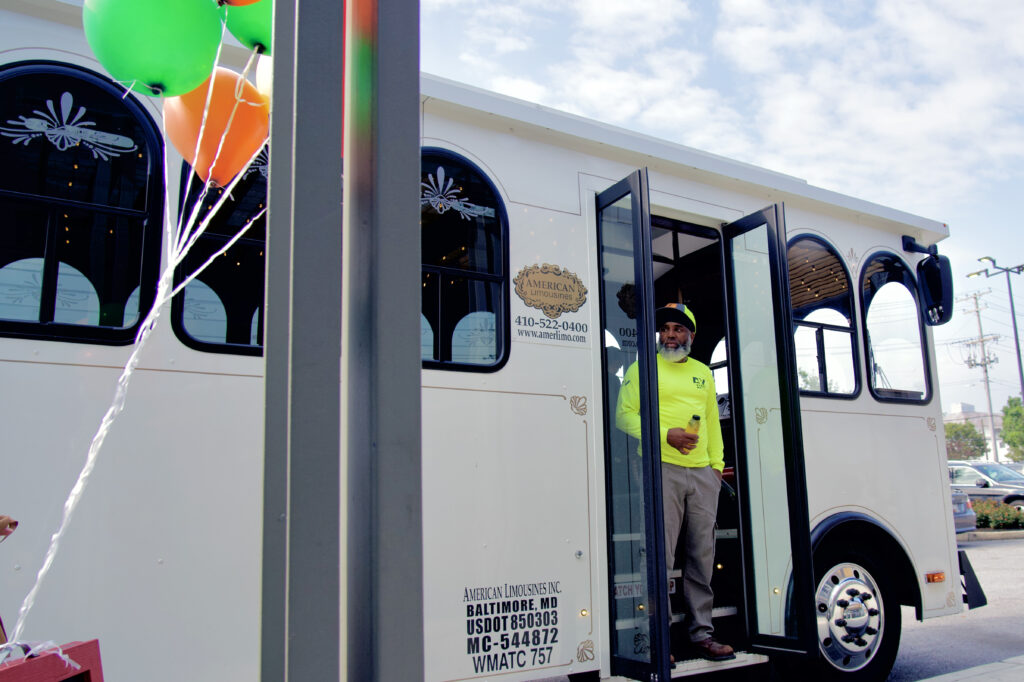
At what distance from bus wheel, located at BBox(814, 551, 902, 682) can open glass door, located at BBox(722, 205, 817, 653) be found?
299 millimetres

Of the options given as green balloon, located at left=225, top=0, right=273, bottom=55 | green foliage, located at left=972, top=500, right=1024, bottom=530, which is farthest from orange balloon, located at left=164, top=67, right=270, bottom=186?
green foliage, located at left=972, top=500, right=1024, bottom=530

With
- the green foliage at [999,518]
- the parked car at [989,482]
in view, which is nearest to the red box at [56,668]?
the green foliage at [999,518]

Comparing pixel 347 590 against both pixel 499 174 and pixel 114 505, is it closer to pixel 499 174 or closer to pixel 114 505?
pixel 114 505

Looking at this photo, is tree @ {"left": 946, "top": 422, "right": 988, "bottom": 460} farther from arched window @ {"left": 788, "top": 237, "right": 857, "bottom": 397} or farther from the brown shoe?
the brown shoe

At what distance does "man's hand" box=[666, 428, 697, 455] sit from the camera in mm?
4062

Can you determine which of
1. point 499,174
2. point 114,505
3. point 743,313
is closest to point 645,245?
point 499,174

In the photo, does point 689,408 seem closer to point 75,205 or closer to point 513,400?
point 513,400

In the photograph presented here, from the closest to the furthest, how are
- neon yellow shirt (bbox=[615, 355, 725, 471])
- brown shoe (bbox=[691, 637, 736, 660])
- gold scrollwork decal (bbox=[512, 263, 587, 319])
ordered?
gold scrollwork decal (bbox=[512, 263, 587, 319]), brown shoe (bbox=[691, 637, 736, 660]), neon yellow shirt (bbox=[615, 355, 725, 471])

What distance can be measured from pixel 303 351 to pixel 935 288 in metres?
5.08

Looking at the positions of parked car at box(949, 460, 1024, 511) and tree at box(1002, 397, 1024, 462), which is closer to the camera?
parked car at box(949, 460, 1024, 511)

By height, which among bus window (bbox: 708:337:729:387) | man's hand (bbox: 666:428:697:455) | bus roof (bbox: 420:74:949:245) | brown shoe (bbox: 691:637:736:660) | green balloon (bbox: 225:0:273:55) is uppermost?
bus roof (bbox: 420:74:949:245)

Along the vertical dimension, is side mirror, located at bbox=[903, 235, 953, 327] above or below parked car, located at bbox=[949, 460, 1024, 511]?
above

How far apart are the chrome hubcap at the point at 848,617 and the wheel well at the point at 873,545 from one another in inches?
5.5

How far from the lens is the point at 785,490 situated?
4.07m
